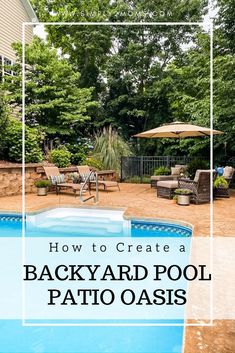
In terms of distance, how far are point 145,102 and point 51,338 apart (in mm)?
16180

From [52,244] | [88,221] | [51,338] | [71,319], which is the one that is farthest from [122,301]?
[88,221]

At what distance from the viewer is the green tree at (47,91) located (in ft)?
43.8

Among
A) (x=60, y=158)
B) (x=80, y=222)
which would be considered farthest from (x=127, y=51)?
(x=80, y=222)

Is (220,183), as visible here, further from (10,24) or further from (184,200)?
(10,24)

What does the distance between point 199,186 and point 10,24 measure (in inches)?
499

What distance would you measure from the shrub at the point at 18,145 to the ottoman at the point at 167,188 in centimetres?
469

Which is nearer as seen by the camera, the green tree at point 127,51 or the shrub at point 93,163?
the shrub at point 93,163

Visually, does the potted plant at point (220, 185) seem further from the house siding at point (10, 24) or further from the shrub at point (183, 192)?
the house siding at point (10, 24)

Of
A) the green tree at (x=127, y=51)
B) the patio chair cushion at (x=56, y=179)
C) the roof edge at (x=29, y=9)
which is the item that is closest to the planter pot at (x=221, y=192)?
the patio chair cushion at (x=56, y=179)

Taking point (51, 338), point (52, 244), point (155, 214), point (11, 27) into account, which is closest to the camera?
point (51, 338)

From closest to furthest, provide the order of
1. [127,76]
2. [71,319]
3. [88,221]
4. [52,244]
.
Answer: [71,319] < [52,244] < [88,221] < [127,76]

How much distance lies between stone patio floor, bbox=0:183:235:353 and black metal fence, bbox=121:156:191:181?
170 inches

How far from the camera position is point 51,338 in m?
3.34

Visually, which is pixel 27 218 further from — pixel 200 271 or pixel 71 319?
pixel 200 271
